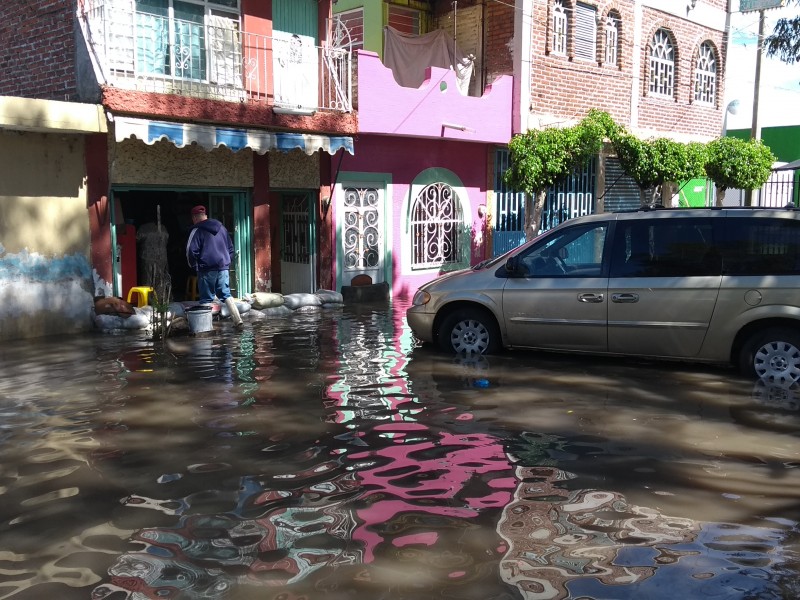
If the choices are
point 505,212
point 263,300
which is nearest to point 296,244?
point 263,300

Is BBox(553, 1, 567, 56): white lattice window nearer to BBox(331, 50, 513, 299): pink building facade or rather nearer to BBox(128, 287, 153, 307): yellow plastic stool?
BBox(331, 50, 513, 299): pink building facade

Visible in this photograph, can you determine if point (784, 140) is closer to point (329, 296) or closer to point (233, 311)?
point (329, 296)

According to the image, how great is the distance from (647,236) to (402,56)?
10488 mm

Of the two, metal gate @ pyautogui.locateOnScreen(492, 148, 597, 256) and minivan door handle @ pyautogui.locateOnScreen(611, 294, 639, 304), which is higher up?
metal gate @ pyautogui.locateOnScreen(492, 148, 597, 256)

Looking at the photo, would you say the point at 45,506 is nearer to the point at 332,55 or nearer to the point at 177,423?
the point at 177,423

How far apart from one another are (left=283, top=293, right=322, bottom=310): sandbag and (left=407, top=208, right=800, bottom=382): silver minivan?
510 centimetres

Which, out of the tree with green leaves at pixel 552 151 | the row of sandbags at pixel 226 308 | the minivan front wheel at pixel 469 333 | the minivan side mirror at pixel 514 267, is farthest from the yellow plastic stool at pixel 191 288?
the minivan side mirror at pixel 514 267

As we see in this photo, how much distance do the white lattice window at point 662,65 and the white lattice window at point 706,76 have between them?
3.98ft

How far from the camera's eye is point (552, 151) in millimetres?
16109

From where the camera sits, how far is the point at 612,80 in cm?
1942

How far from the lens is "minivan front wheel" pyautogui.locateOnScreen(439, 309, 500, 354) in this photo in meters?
9.06

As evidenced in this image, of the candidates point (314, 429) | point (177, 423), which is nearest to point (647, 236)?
point (314, 429)

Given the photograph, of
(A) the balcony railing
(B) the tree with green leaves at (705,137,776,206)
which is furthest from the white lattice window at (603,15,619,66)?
(A) the balcony railing

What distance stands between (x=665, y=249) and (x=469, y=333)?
2.34 meters
